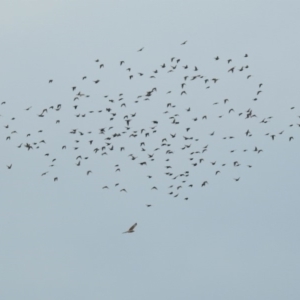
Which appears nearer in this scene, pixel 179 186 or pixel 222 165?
pixel 222 165

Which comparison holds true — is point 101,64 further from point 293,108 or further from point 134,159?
point 293,108

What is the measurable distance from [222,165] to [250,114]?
5.61m

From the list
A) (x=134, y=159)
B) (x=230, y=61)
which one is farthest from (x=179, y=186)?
(x=230, y=61)

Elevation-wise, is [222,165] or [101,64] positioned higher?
[101,64]

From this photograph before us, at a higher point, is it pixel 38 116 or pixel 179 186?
pixel 38 116

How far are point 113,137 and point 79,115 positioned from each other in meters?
3.93

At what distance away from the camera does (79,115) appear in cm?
13150

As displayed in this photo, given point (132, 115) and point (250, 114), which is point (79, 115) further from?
point (250, 114)

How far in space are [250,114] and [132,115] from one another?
11.3 m

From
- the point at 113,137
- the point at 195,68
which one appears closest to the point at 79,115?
the point at 113,137

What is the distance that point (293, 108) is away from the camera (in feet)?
427

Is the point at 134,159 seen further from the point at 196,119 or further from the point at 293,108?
the point at 293,108

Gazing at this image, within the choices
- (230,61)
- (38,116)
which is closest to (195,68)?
(230,61)

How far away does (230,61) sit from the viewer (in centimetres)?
13125
